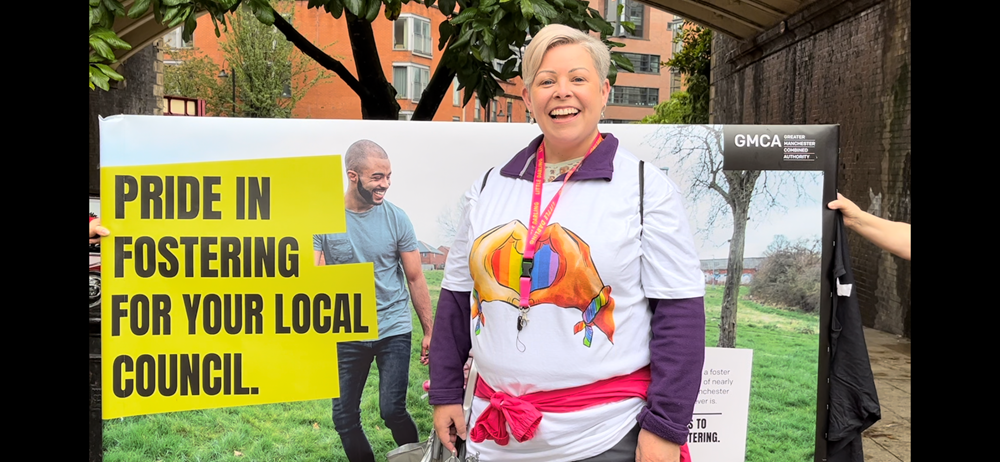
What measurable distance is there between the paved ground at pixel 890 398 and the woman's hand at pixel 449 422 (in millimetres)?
3855

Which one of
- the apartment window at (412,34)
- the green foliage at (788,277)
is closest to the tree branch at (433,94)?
the green foliage at (788,277)

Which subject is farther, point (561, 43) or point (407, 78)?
point (407, 78)

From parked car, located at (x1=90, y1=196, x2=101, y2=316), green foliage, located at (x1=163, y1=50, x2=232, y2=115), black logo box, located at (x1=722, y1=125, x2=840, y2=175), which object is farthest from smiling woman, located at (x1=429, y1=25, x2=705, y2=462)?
green foliage, located at (x1=163, y1=50, x2=232, y2=115)

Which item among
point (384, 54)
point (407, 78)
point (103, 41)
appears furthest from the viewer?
point (407, 78)

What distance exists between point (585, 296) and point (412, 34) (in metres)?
45.4

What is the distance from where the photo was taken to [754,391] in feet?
12.0

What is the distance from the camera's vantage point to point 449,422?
272cm

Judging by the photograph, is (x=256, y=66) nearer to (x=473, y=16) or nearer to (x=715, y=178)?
(x=473, y=16)

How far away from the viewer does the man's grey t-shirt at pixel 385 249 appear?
3.52 meters

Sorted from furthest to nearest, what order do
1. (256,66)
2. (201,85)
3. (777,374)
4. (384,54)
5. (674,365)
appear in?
(384,54), (201,85), (256,66), (777,374), (674,365)

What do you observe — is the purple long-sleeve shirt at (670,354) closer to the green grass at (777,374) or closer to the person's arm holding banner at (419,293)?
the person's arm holding banner at (419,293)

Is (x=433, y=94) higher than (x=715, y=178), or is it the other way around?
(x=433, y=94)

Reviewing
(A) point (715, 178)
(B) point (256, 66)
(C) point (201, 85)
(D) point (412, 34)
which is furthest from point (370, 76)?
(D) point (412, 34)

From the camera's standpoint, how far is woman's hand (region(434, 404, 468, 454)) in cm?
271
